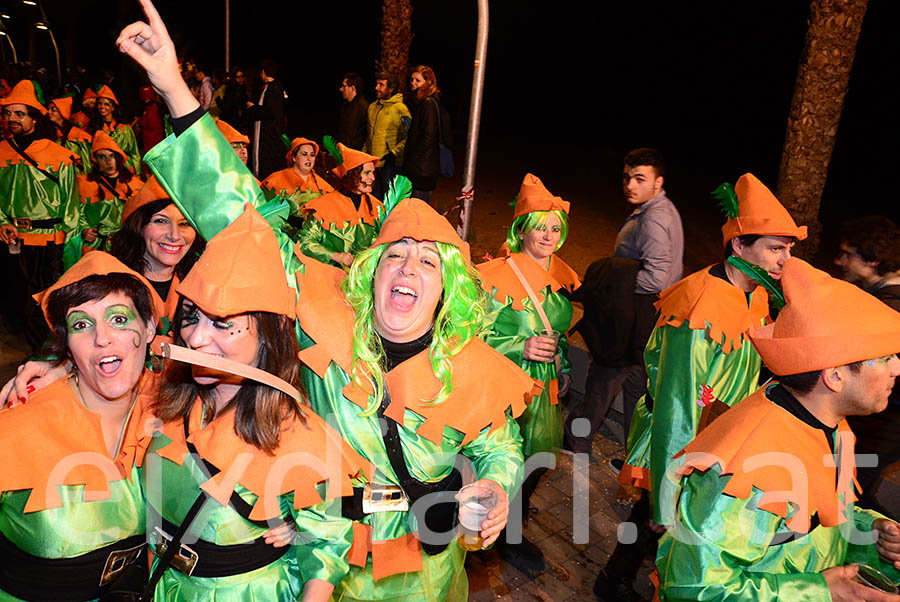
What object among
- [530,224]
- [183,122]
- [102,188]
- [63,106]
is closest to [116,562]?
[183,122]

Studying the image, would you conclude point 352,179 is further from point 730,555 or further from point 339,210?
point 730,555

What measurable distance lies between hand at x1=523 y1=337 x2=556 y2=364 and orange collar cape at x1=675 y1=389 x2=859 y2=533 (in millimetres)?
1665

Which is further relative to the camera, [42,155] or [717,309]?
[42,155]

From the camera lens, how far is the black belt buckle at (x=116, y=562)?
2.34 m

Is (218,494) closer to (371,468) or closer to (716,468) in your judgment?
(371,468)

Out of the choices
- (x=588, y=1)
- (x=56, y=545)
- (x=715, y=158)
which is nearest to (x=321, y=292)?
(x=56, y=545)

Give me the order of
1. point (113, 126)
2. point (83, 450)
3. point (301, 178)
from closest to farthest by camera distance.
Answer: point (83, 450)
point (301, 178)
point (113, 126)

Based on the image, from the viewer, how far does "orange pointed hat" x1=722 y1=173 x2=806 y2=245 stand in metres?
3.68

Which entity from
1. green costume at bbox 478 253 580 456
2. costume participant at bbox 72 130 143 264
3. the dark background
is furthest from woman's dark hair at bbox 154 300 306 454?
the dark background

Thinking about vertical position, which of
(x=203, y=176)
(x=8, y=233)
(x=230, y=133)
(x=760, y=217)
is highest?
(x=203, y=176)

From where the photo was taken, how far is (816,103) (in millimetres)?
7773

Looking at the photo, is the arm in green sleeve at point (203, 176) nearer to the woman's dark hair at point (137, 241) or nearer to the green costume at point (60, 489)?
the green costume at point (60, 489)

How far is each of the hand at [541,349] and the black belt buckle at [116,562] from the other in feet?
7.43

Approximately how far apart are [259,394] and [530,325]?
7.95 feet
